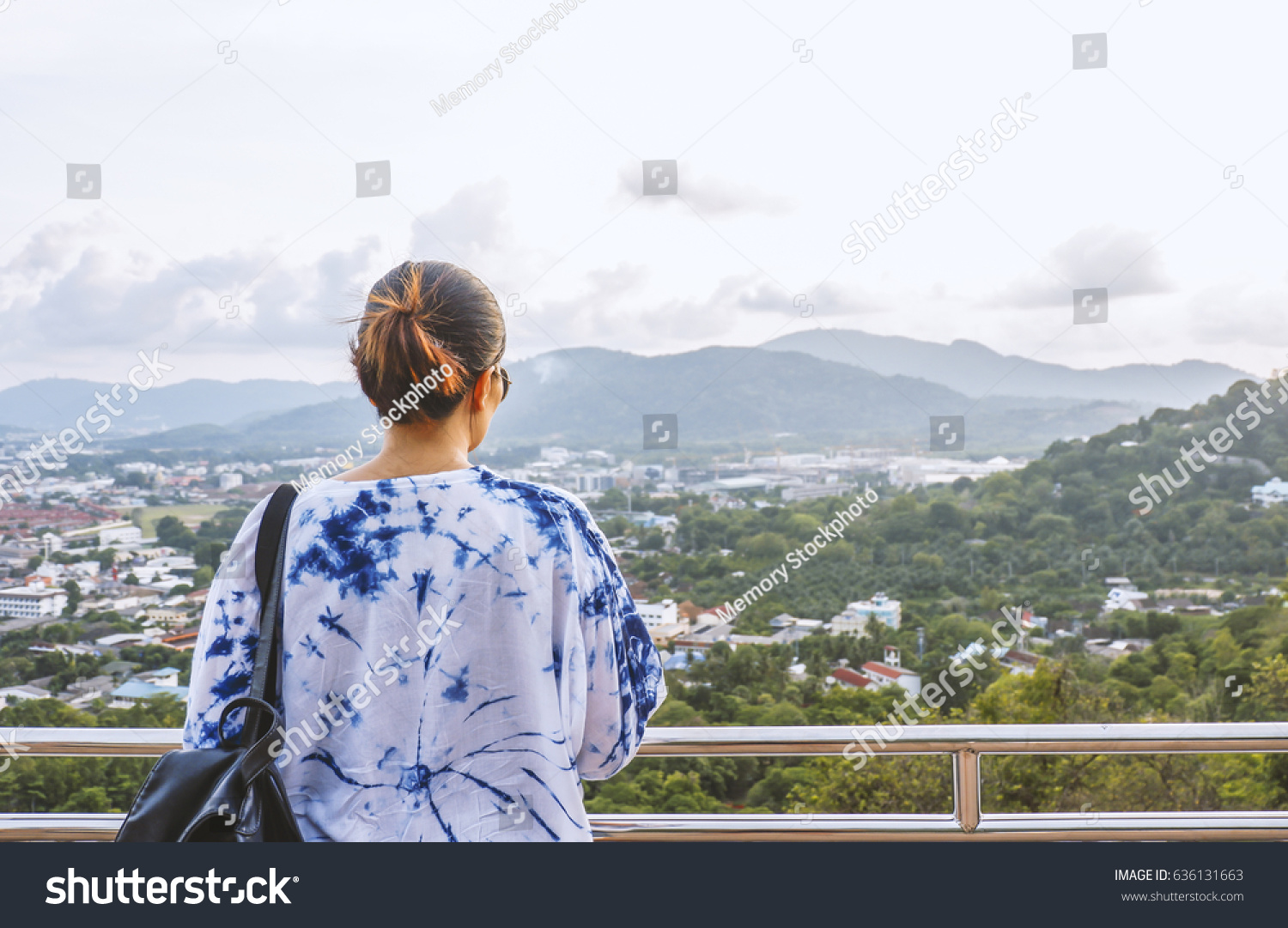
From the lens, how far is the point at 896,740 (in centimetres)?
156

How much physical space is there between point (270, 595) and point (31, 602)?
9.90ft

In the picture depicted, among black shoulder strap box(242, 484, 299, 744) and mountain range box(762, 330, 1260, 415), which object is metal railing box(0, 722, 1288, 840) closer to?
black shoulder strap box(242, 484, 299, 744)

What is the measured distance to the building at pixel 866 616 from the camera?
3.38 meters

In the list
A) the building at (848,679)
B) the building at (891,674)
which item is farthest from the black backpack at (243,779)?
the building at (891,674)

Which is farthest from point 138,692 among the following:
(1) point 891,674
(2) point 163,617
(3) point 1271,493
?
(3) point 1271,493

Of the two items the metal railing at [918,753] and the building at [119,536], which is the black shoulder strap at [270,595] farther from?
the building at [119,536]

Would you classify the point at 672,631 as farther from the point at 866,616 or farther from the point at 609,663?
the point at 609,663

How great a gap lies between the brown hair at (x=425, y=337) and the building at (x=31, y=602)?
298cm

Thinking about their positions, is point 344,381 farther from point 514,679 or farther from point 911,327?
point 911,327

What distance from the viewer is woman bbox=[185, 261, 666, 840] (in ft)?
1.95

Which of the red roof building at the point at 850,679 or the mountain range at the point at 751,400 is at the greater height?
the mountain range at the point at 751,400

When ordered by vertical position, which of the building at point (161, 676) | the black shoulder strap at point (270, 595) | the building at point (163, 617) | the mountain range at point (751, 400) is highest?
the mountain range at point (751, 400)

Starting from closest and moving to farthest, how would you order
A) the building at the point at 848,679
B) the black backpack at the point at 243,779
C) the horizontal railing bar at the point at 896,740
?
1. the black backpack at the point at 243,779
2. the horizontal railing bar at the point at 896,740
3. the building at the point at 848,679
